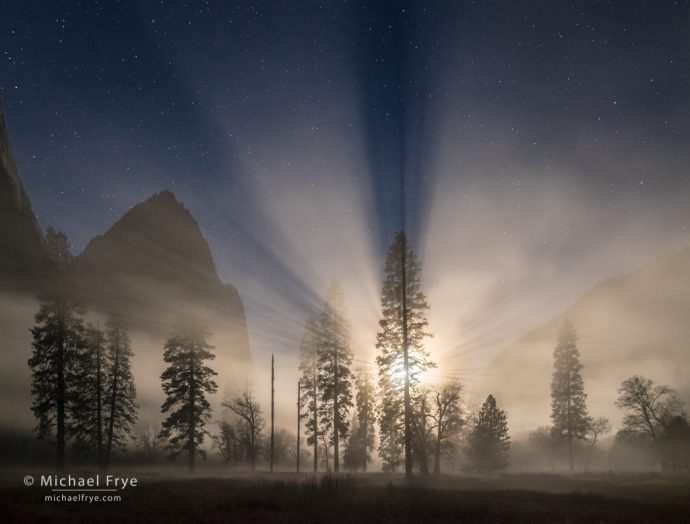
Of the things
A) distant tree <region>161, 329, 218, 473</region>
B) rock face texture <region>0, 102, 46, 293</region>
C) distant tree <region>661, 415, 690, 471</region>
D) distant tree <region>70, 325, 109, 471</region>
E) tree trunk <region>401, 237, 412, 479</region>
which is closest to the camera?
tree trunk <region>401, 237, 412, 479</region>

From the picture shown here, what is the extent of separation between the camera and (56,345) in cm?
2658

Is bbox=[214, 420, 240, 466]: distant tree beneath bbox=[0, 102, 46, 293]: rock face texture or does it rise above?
beneath

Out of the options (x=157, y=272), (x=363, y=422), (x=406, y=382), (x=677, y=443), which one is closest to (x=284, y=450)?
(x=363, y=422)

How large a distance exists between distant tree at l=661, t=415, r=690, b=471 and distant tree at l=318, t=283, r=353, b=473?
1490 inches

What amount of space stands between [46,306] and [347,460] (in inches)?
1614

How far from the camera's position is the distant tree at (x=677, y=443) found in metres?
40.8

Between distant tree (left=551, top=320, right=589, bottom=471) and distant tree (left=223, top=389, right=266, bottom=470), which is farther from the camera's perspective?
distant tree (left=551, top=320, right=589, bottom=471)

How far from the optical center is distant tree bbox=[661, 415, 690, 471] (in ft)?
134

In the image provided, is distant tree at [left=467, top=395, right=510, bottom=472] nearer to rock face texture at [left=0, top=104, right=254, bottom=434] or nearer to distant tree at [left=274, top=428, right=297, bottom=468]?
rock face texture at [left=0, top=104, right=254, bottom=434]

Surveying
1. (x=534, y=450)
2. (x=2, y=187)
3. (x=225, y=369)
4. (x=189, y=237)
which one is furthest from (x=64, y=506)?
(x=189, y=237)

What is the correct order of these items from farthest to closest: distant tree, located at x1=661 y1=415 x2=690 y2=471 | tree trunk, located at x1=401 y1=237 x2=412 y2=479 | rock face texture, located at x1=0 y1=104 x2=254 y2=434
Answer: rock face texture, located at x1=0 y1=104 x2=254 y2=434 → distant tree, located at x1=661 y1=415 x2=690 y2=471 → tree trunk, located at x1=401 y1=237 x2=412 y2=479

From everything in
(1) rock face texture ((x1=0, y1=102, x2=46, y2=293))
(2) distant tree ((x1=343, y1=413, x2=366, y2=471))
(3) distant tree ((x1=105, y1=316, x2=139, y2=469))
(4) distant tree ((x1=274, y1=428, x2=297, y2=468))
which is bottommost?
(4) distant tree ((x1=274, y1=428, x2=297, y2=468))

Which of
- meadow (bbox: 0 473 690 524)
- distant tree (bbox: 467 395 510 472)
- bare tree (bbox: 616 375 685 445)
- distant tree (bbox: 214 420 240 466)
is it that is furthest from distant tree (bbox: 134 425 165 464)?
bare tree (bbox: 616 375 685 445)

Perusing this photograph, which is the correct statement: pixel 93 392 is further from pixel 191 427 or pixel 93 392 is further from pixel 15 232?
pixel 15 232
